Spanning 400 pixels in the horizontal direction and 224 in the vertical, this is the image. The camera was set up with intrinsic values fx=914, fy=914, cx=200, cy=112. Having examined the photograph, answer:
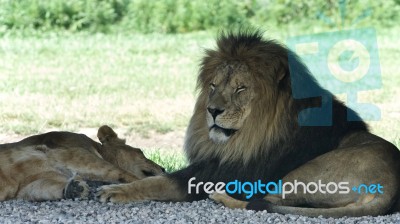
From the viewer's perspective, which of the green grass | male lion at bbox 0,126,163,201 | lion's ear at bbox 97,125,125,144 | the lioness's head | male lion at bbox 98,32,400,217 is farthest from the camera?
the green grass

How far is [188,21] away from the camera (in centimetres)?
1245

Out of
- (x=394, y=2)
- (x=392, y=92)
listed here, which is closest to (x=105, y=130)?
(x=392, y=92)

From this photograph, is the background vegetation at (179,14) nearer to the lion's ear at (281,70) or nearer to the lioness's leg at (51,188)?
the lioness's leg at (51,188)

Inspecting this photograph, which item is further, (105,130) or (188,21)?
(188,21)

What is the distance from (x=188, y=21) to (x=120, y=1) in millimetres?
971

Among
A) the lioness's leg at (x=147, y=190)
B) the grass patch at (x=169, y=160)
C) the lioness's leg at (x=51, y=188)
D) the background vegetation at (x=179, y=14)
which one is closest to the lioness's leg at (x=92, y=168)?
A: the lioness's leg at (x=51, y=188)

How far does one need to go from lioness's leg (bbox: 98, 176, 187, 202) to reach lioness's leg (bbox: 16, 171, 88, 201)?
0.11 m

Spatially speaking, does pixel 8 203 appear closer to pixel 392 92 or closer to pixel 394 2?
pixel 392 92

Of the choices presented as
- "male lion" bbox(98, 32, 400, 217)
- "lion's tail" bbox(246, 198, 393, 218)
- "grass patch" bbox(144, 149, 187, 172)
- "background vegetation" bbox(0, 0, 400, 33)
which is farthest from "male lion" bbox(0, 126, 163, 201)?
"background vegetation" bbox(0, 0, 400, 33)

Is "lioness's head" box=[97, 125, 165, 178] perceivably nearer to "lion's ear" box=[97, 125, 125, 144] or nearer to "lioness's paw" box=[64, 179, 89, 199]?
"lion's ear" box=[97, 125, 125, 144]

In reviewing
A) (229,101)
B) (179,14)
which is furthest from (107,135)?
(179,14)

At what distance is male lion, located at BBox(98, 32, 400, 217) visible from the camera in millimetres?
4258

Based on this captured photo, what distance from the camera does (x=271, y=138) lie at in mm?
4395

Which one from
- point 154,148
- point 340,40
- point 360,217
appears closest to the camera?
point 360,217
